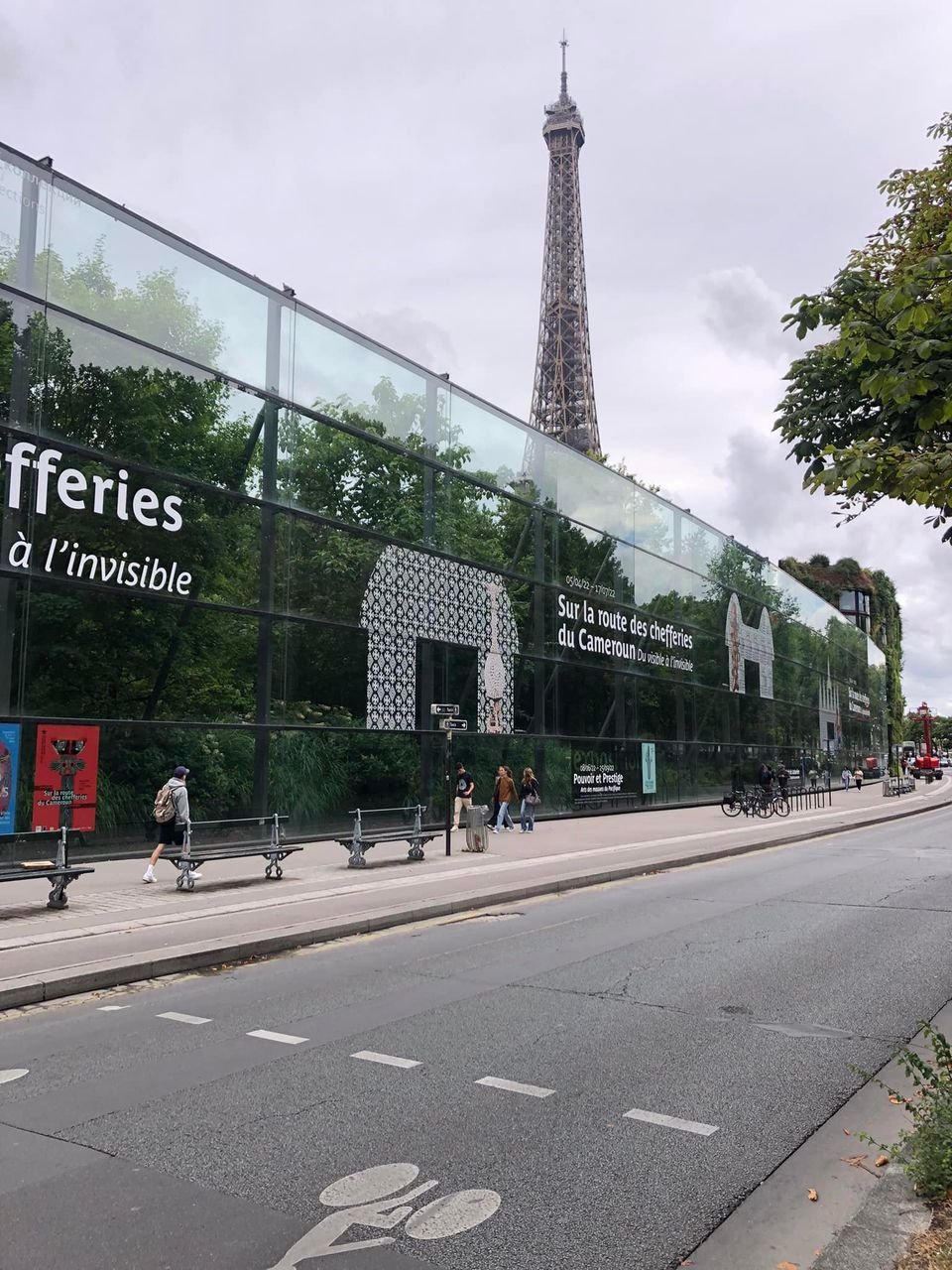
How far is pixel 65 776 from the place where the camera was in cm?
1573

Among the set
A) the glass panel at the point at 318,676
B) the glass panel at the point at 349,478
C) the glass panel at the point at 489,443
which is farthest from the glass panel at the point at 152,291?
the glass panel at the point at 489,443

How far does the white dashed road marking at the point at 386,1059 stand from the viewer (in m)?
6.04

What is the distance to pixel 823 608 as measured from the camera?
195ft

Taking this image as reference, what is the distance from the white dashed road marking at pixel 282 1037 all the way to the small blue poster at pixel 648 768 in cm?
2696

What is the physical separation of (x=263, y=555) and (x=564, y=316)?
93.4 metres

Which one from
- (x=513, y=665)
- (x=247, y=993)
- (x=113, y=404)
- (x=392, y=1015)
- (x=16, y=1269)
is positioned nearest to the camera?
(x=16, y=1269)

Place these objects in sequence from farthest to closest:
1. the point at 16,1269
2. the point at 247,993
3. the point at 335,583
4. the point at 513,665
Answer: the point at 513,665 → the point at 335,583 → the point at 247,993 → the point at 16,1269

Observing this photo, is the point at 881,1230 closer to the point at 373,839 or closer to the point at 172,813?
the point at 172,813

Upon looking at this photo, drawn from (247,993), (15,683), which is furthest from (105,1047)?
(15,683)

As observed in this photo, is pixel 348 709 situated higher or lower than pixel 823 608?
lower

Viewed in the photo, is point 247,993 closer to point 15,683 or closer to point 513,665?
point 15,683

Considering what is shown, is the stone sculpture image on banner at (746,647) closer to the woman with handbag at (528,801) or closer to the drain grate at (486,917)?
the woman with handbag at (528,801)

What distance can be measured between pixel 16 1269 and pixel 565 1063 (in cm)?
324

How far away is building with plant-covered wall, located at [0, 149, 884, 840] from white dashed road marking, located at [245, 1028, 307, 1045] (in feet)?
32.6
